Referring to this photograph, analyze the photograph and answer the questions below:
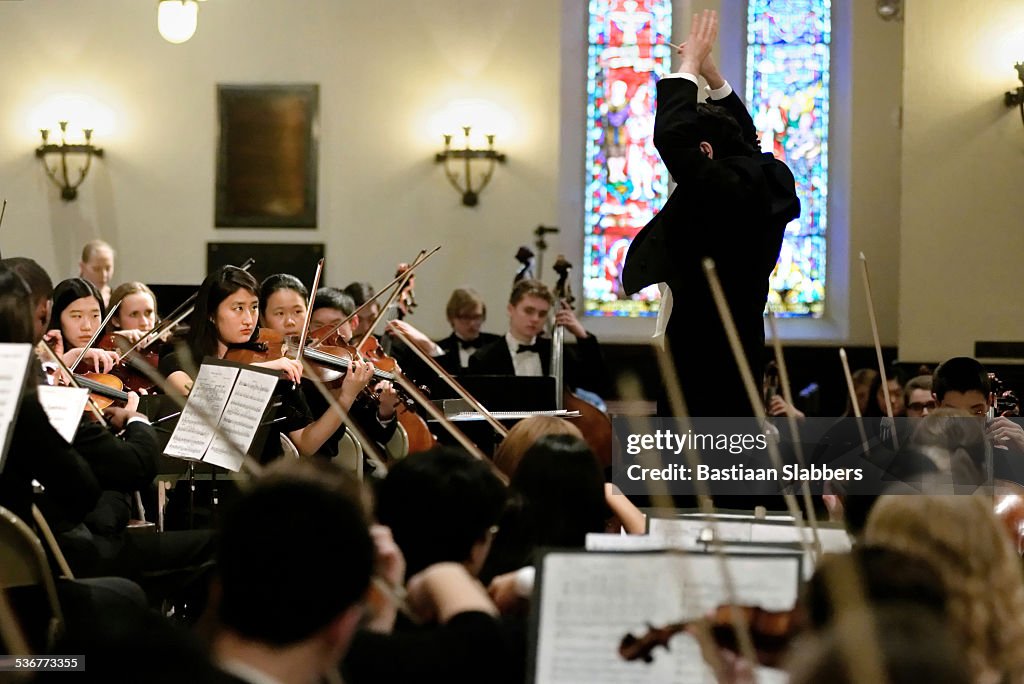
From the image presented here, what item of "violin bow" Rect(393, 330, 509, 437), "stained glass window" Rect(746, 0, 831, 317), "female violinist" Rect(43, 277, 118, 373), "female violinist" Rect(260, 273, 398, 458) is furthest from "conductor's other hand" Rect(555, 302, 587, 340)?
"stained glass window" Rect(746, 0, 831, 317)

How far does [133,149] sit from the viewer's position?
312 inches

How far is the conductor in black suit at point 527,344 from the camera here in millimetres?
5703

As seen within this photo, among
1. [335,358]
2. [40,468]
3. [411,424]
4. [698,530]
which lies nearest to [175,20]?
[411,424]

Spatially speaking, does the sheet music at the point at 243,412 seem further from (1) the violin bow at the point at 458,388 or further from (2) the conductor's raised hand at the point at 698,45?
(2) the conductor's raised hand at the point at 698,45

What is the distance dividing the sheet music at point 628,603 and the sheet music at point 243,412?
1569 mm

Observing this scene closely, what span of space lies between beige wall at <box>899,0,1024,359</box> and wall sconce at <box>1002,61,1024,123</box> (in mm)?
44

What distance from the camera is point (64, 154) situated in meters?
7.91

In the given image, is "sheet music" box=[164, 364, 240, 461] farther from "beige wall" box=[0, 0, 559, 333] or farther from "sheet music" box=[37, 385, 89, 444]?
"beige wall" box=[0, 0, 559, 333]

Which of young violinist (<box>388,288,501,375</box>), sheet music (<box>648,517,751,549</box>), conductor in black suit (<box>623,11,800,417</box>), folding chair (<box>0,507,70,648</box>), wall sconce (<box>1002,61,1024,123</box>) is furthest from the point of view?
wall sconce (<box>1002,61,1024,123</box>)

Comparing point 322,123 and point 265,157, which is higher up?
point 322,123

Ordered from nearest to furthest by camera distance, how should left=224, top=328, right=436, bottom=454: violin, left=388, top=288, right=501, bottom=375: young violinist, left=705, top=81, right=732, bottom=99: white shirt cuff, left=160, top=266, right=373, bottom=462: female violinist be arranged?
1. left=705, top=81, right=732, bottom=99: white shirt cuff
2. left=160, top=266, right=373, bottom=462: female violinist
3. left=224, top=328, right=436, bottom=454: violin
4. left=388, top=288, right=501, bottom=375: young violinist

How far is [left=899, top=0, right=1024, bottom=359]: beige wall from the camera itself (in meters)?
6.68

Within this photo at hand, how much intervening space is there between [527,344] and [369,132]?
253cm

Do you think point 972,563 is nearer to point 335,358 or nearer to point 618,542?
point 618,542
